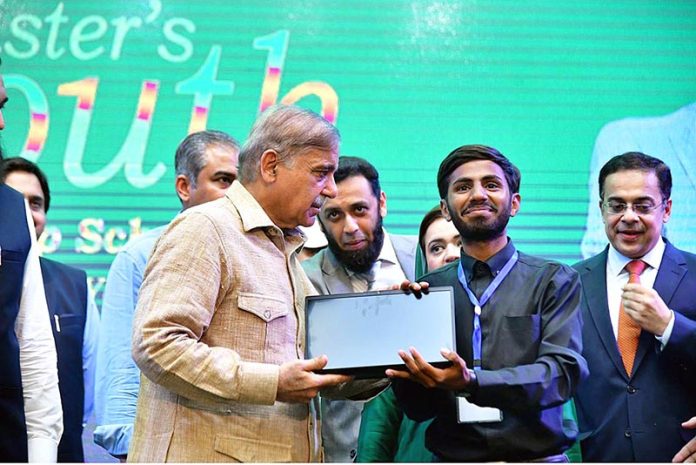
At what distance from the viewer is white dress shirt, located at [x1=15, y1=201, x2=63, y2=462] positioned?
2.71 m

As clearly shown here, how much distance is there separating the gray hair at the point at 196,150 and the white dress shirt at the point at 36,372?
1345 mm

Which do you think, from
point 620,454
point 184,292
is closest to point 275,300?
point 184,292

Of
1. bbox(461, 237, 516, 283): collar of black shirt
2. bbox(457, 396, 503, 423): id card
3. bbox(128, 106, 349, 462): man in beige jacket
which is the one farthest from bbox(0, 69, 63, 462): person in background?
bbox(461, 237, 516, 283): collar of black shirt

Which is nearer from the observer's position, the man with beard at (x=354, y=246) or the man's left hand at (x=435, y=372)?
the man's left hand at (x=435, y=372)

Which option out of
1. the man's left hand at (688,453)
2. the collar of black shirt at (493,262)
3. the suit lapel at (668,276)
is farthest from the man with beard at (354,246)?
the man's left hand at (688,453)

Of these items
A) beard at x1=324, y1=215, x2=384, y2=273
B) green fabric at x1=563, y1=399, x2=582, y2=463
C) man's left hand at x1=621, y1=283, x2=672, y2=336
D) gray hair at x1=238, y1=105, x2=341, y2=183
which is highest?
gray hair at x1=238, y1=105, x2=341, y2=183

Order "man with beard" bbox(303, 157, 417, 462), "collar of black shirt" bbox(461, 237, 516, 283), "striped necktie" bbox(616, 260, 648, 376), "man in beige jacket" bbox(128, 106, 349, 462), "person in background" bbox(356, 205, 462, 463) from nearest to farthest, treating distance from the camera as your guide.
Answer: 1. "man in beige jacket" bbox(128, 106, 349, 462)
2. "collar of black shirt" bbox(461, 237, 516, 283)
3. "person in background" bbox(356, 205, 462, 463)
4. "striped necktie" bbox(616, 260, 648, 376)
5. "man with beard" bbox(303, 157, 417, 462)

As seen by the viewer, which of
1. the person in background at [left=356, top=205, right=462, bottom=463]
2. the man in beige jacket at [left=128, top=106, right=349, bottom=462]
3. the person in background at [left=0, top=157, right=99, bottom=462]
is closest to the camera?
the man in beige jacket at [left=128, top=106, right=349, bottom=462]

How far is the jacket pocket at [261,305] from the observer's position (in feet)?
8.71

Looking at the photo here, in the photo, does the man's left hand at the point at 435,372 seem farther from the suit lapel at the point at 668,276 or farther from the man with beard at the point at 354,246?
the suit lapel at the point at 668,276

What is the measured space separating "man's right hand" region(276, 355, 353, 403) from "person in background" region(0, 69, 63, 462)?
25.4 inches

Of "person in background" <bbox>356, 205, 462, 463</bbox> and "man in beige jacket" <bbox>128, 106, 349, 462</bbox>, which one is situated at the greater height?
"man in beige jacket" <bbox>128, 106, 349, 462</bbox>

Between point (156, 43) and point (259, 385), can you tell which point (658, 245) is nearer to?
point (259, 385)

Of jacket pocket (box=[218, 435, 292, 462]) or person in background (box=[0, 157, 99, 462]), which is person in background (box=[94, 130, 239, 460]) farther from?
jacket pocket (box=[218, 435, 292, 462])
